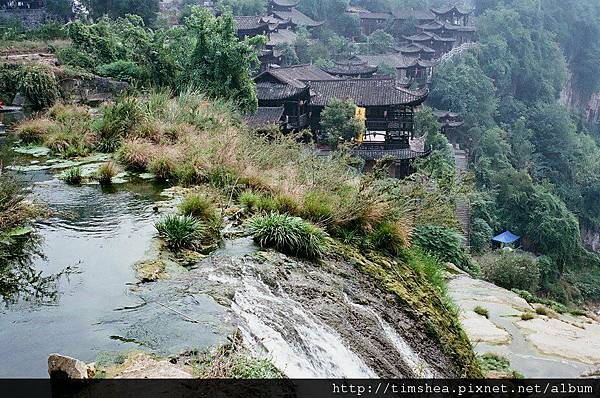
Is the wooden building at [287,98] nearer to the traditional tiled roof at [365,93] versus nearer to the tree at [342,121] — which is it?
the traditional tiled roof at [365,93]

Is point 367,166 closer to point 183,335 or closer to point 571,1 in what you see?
point 183,335

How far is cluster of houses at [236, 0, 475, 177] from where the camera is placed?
977 inches

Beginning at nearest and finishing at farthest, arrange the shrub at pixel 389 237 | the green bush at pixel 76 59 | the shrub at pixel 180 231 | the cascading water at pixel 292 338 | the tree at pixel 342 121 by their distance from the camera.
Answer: the cascading water at pixel 292 338 → the shrub at pixel 180 231 → the shrub at pixel 389 237 → the green bush at pixel 76 59 → the tree at pixel 342 121

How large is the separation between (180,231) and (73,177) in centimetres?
269

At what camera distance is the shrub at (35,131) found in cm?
954

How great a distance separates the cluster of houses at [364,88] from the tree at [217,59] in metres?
1.25

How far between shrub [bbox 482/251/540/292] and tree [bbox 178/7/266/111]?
10034mm

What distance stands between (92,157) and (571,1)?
66152mm

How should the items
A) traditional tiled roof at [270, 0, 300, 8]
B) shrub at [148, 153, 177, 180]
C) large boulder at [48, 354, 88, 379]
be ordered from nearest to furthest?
large boulder at [48, 354, 88, 379] < shrub at [148, 153, 177, 180] < traditional tiled roof at [270, 0, 300, 8]

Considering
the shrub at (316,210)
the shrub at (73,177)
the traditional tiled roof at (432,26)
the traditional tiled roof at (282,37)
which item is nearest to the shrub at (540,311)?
the shrub at (316,210)

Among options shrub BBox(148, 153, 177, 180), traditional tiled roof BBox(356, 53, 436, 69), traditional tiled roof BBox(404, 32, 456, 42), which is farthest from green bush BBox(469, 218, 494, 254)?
traditional tiled roof BBox(404, 32, 456, 42)

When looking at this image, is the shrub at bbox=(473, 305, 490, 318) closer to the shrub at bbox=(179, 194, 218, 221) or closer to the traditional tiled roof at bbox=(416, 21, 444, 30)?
the shrub at bbox=(179, 194, 218, 221)

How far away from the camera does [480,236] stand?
26.3m

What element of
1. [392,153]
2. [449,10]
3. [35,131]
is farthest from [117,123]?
[449,10]
